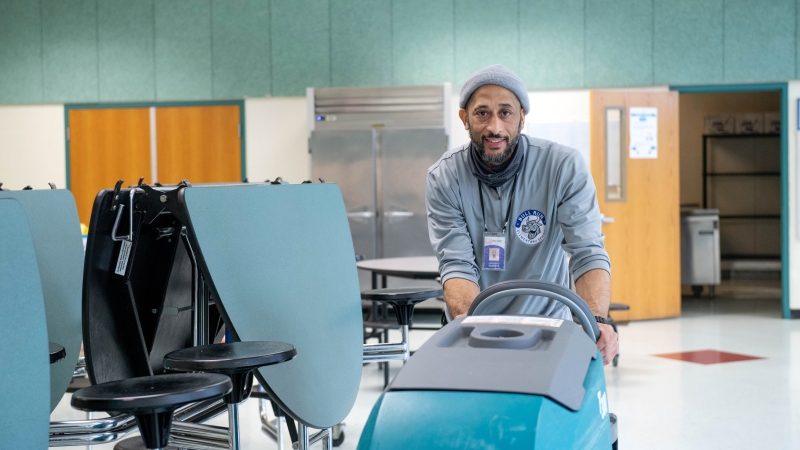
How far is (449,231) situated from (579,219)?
1.25ft

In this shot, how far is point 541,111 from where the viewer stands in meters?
7.24

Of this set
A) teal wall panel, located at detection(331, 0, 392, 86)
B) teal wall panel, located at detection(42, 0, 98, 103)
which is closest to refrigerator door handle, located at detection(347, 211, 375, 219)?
teal wall panel, located at detection(331, 0, 392, 86)

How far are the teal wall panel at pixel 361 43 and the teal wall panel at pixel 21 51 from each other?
2984 mm

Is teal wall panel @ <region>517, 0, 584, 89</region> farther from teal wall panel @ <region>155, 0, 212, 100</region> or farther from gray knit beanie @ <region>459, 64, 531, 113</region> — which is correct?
gray knit beanie @ <region>459, 64, 531, 113</region>

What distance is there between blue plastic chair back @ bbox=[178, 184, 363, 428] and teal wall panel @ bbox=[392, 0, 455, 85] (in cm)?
508

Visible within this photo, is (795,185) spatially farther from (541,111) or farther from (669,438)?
(669,438)

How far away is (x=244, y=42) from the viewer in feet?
24.5

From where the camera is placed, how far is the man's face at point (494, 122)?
2117 millimetres

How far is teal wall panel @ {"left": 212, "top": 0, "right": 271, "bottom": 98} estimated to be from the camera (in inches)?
294

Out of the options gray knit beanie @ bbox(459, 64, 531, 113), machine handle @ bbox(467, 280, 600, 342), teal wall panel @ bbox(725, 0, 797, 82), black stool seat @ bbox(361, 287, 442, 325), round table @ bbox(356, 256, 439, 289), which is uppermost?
teal wall panel @ bbox(725, 0, 797, 82)

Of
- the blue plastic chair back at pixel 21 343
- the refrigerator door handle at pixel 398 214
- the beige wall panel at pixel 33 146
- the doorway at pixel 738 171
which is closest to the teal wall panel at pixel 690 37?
the refrigerator door handle at pixel 398 214

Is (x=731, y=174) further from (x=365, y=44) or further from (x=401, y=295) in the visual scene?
(x=401, y=295)

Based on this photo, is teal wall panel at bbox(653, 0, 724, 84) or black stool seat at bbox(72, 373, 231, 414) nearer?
black stool seat at bbox(72, 373, 231, 414)

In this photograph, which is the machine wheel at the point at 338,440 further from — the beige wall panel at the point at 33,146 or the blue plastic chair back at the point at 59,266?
the beige wall panel at the point at 33,146
